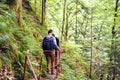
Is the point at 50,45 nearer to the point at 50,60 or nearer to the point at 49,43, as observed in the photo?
the point at 49,43

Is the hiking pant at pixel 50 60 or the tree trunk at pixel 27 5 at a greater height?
the tree trunk at pixel 27 5

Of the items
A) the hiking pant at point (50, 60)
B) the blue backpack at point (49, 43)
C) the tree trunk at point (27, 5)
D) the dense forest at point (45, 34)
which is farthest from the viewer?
the tree trunk at point (27, 5)

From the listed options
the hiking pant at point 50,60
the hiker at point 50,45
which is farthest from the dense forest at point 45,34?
the hiker at point 50,45

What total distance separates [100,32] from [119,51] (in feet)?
38.8

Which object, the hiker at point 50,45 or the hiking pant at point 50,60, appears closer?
the hiker at point 50,45

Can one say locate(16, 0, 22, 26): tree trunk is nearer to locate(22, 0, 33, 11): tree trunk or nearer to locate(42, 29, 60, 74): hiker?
locate(42, 29, 60, 74): hiker

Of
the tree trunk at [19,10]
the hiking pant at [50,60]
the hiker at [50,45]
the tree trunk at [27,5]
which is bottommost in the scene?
the hiking pant at [50,60]

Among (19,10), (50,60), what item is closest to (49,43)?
(50,60)

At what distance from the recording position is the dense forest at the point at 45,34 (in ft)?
32.7

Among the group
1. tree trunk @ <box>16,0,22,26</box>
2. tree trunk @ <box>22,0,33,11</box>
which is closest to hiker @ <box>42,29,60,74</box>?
tree trunk @ <box>16,0,22,26</box>

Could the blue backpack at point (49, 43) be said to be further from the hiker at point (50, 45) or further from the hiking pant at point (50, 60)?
the hiking pant at point (50, 60)

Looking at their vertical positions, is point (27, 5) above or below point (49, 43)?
above

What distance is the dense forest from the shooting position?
9962mm

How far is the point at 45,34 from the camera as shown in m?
17.7
